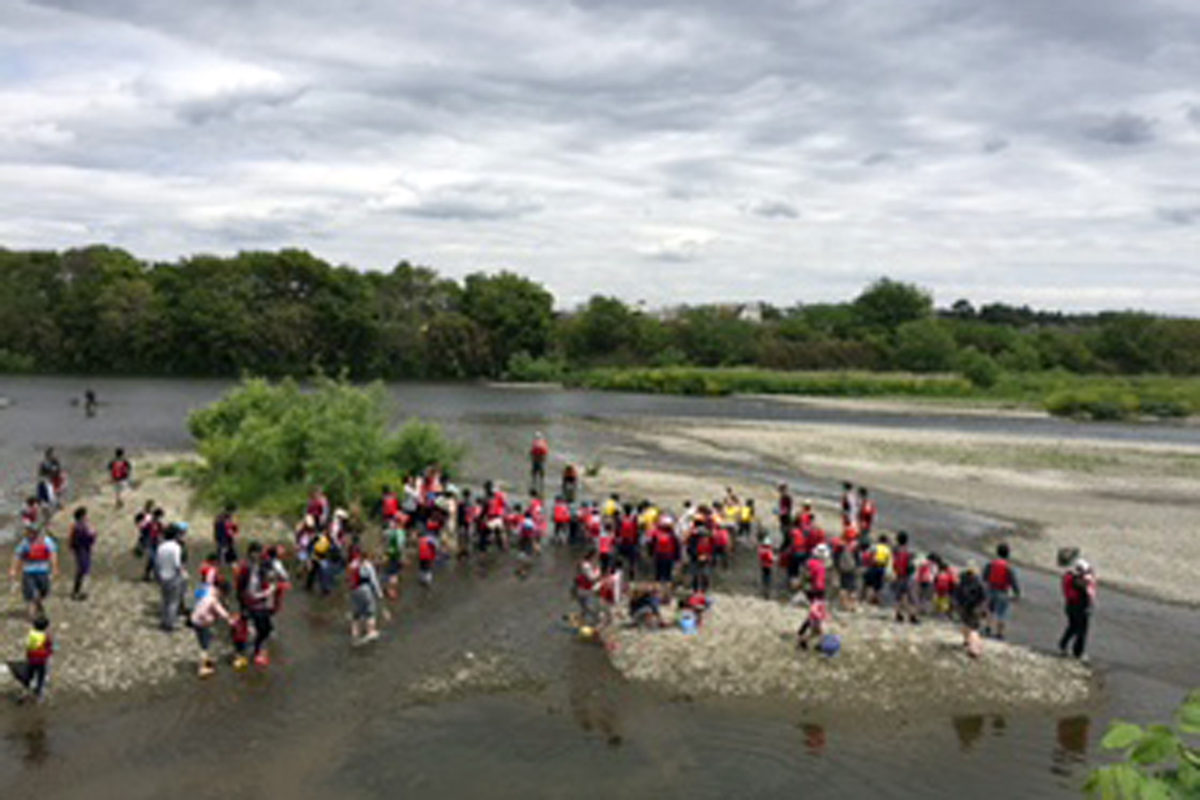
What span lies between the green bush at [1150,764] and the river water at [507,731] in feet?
32.0

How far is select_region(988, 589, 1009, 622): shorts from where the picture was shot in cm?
1916

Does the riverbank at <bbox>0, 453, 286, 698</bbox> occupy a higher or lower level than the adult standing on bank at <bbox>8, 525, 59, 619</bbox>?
lower

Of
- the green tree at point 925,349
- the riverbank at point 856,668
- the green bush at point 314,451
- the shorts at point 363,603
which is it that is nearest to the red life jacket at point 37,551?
the shorts at point 363,603

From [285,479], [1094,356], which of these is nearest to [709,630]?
[285,479]

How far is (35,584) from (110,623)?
1520mm

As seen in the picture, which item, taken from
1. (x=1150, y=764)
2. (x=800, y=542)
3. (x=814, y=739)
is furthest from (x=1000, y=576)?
(x=1150, y=764)

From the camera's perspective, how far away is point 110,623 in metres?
17.8

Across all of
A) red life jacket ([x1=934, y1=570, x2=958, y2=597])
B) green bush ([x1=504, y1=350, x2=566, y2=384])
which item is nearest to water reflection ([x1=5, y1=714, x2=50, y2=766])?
red life jacket ([x1=934, y1=570, x2=958, y2=597])

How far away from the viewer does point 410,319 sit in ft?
368

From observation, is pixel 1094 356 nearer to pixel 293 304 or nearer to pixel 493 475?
pixel 293 304

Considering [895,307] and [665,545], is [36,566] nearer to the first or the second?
[665,545]

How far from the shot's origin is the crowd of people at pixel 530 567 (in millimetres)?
17266

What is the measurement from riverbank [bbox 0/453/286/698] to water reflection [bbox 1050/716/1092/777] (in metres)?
14.0

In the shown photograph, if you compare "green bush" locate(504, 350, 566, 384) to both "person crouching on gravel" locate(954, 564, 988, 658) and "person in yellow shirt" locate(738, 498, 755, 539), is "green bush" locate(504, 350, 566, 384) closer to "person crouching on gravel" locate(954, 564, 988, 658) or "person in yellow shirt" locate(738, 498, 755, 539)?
"person in yellow shirt" locate(738, 498, 755, 539)
